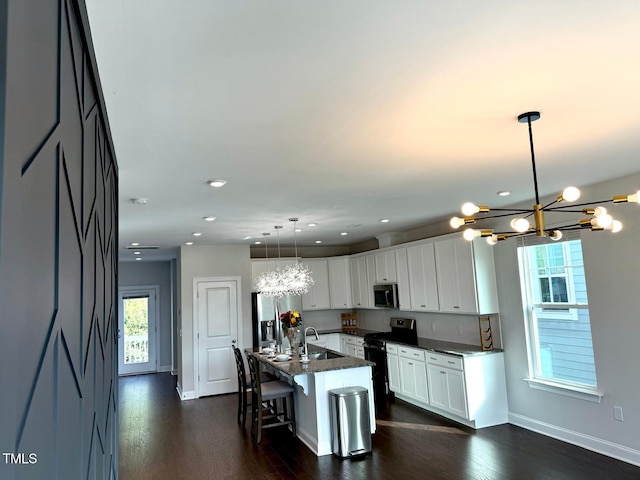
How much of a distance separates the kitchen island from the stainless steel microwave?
227 cm

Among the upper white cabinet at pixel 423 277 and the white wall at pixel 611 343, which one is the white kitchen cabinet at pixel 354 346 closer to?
the upper white cabinet at pixel 423 277

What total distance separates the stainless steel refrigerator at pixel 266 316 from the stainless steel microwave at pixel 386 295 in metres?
1.64

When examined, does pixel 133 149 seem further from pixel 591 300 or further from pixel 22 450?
pixel 591 300

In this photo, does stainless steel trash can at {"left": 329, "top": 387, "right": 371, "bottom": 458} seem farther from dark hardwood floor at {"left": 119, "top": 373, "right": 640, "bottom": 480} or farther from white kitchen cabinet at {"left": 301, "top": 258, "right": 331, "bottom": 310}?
white kitchen cabinet at {"left": 301, "top": 258, "right": 331, "bottom": 310}

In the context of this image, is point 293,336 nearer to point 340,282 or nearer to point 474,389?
point 474,389

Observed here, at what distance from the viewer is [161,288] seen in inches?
426

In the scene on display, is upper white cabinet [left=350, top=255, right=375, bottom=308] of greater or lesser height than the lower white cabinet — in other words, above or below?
above

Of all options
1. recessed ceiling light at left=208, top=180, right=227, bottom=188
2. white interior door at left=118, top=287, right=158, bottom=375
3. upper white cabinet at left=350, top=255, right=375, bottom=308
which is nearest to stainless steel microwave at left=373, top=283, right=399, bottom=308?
upper white cabinet at left=350, top=255, right=375, bottom=308

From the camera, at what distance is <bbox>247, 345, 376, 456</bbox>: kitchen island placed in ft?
15.5

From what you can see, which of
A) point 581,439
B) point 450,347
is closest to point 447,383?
point 450,347

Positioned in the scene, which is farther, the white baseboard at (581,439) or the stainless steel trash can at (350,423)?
the stainless steel trash can at (350,423)

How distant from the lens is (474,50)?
180 cm

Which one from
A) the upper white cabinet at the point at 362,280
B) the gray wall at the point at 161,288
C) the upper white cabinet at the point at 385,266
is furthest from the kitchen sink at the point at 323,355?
the gray wall at the point at 161,288

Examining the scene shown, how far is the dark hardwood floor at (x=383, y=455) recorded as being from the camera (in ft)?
13.3
